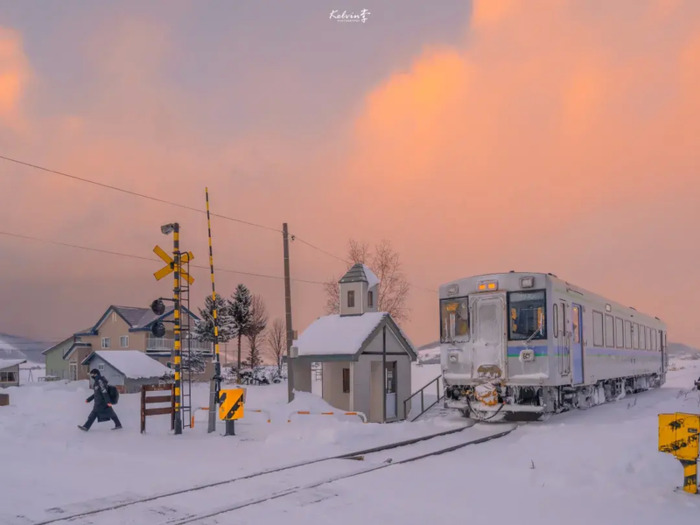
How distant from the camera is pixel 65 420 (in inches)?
751

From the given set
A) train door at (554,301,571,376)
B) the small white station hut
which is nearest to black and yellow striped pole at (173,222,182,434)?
the small white station hut

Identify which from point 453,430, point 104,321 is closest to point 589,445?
point 453,430

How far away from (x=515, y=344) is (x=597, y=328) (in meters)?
5.23

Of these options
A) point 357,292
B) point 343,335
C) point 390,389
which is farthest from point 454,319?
point 357,292

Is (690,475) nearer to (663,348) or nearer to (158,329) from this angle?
(158,329)

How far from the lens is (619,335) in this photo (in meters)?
24.8

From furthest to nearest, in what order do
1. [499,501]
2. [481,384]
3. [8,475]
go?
1. [481,384]
2. [8,475]
3. [499,501]

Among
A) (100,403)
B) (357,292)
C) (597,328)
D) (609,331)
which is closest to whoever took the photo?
(100,403)

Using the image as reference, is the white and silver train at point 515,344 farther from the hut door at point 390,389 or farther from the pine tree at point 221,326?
the pine tree at point 221,326

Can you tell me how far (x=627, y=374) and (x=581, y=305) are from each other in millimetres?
7480

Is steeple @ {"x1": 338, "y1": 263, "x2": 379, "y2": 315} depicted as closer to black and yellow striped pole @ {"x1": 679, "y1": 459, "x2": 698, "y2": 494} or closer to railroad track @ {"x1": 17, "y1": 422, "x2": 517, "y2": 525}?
railroad track @ {"x1": 17, "y1": 422, "x2": 517, "y2": 525}

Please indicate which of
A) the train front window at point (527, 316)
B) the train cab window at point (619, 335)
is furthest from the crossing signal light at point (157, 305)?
the train cab window at point (619, 335)

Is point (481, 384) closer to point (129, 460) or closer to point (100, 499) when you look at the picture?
point (129, 460)

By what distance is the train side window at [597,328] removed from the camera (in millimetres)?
21469
